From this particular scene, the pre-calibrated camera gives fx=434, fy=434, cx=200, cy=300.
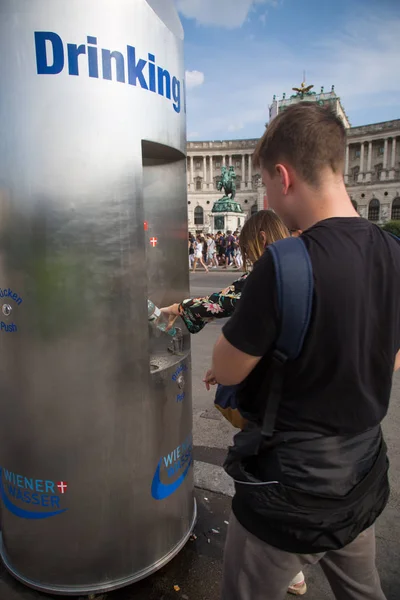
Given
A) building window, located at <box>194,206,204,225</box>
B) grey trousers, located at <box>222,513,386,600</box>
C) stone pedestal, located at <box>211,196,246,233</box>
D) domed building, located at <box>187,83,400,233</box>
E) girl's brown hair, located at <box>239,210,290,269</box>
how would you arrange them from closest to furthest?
1. grey trousers, located at <box>222,513,386,600</box>
2. girl's brown hair, located at <box>239,210,290,269</box>
3. stone pedestal, located at <box>211,196,246,233</box>
4. domed building, located at <box>187,83,400,233</box>
5. building window, located at <box>194,206,204,225</box>

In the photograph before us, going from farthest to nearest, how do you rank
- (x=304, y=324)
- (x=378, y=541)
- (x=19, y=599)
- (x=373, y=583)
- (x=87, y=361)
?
(x=378, y=541), (x=19, y=599), (x=87, y=361), (x=373, y=583), (x=304, y=324)

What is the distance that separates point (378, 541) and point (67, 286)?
237 cm

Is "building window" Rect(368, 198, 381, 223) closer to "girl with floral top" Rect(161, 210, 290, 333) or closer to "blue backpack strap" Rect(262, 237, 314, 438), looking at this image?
"girl with floral top" Rect(161, 210, 290, 333)

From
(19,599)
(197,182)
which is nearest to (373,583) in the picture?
(19,599)

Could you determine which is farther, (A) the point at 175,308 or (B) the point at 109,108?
(A) the point at 175,308

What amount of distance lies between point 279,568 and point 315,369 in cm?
64

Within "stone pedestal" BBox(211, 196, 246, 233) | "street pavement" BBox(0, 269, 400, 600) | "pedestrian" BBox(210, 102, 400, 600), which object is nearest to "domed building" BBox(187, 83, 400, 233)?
"stone pedestal" BBox(211, 196, 246, 233)

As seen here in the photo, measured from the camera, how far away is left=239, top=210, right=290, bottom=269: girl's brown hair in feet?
6.91

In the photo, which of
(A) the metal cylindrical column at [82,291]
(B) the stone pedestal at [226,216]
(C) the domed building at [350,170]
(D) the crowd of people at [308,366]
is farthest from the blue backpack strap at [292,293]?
(C) the domed building at [350,170]

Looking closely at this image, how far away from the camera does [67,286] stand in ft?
6.01

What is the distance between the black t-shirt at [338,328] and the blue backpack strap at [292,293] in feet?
0.06

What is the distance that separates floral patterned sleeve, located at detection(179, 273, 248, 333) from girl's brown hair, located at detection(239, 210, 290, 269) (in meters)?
0.15

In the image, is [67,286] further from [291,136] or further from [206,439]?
[206,439]

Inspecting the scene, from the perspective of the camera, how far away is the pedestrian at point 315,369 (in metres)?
1.14
